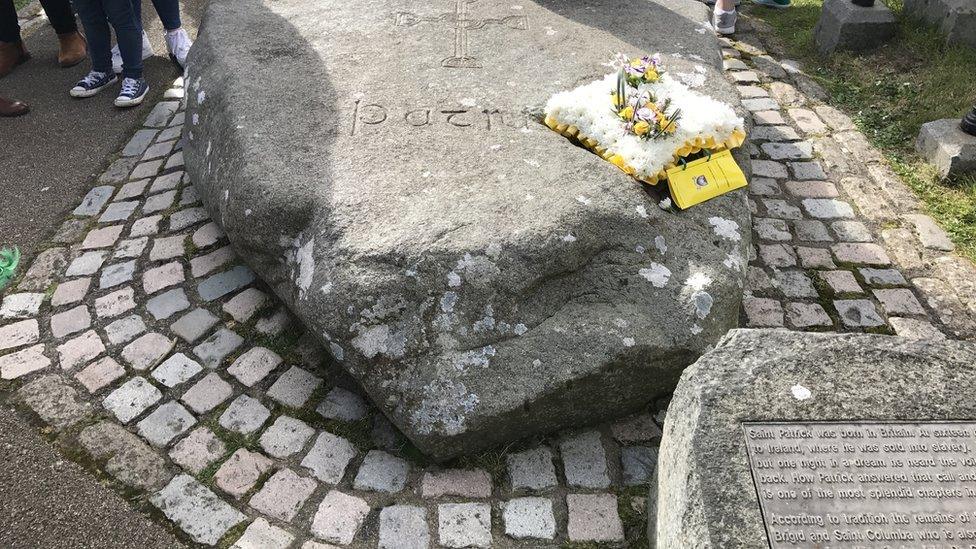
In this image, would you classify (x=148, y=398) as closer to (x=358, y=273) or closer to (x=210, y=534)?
(x=210, y=534)

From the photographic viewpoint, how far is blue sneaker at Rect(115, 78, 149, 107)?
5008 mm

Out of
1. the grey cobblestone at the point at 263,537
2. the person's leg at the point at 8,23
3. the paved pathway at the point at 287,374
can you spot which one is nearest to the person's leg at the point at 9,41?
the person's leg at the point at 8,23

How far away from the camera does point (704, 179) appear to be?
3.32 metres

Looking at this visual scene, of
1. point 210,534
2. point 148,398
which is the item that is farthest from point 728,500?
point 148,398

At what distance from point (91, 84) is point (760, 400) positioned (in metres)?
5.05

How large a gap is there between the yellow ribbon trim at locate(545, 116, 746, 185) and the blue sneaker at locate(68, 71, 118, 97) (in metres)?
3.57

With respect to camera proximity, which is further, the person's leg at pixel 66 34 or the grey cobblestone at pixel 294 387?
the person's leg at pixel 66 34

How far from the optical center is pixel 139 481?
8.84 ft

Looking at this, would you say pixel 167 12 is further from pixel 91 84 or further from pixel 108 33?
pixel 91 84

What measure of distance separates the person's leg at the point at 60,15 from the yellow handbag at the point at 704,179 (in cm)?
480

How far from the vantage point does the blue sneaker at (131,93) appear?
5.01m

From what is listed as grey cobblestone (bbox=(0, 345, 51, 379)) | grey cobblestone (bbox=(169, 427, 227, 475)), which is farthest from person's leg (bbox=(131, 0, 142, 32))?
grey cobblestone (bbox=(169, 427, 227, 475))

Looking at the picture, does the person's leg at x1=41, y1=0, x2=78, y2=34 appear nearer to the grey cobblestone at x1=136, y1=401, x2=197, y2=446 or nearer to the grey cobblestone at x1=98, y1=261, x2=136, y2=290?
the grey cobblestone at x1=98, y1=261, x2=136, y2=290

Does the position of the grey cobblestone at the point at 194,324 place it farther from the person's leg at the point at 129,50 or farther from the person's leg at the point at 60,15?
the person's leg at the point at 60,15
